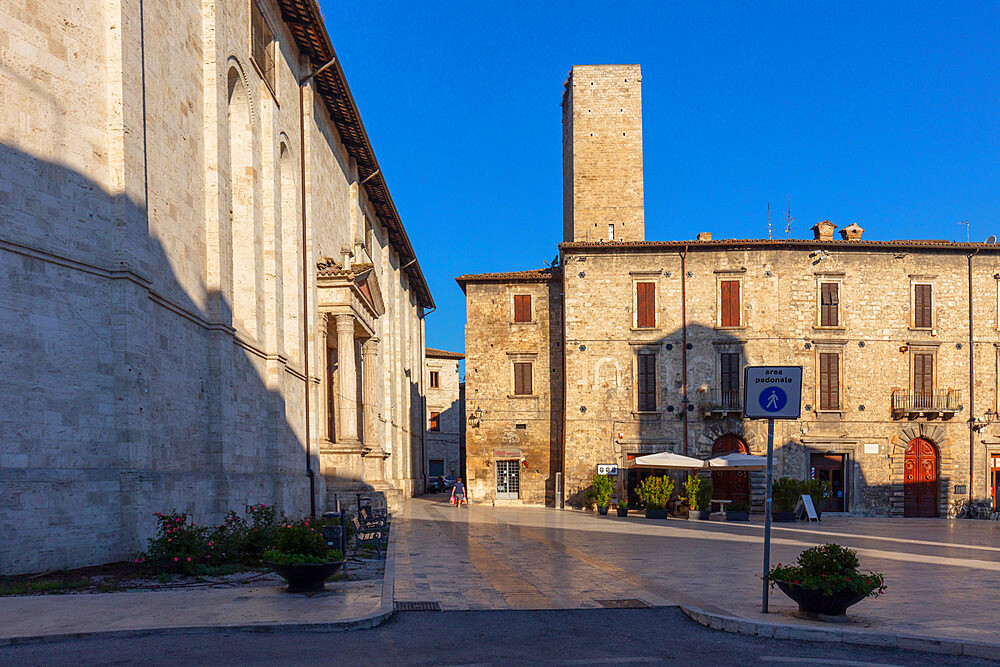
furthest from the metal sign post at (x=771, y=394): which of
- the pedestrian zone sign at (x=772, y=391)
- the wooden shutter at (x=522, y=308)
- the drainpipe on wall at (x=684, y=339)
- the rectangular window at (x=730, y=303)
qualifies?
the wooden shutter at (x=522, y=308)

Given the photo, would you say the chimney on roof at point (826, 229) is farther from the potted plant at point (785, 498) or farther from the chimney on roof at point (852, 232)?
the potted plant at point (785, 498)

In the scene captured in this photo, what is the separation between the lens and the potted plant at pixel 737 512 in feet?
98.7

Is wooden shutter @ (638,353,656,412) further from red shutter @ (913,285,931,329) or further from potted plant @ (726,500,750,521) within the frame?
red shutter @ (913,285,931,329)

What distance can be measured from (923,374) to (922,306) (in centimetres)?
281

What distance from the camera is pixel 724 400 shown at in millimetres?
34500

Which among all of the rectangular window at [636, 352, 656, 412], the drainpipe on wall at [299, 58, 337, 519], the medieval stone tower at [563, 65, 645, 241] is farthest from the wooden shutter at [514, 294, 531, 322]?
the drainpipe on wall at [299, 58, 337, 519]

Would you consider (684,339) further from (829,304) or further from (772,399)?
(772,399)

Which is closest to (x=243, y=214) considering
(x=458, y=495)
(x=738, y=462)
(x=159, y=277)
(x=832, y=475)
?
(x=159, y=277)

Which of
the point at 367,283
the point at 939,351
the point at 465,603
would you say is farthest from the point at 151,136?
the point at 939,351

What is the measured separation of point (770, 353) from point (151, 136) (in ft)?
89.1

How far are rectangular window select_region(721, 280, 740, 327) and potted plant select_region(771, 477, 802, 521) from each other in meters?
7.43

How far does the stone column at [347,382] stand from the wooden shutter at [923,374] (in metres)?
23.0

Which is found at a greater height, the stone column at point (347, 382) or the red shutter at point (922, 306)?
the red shutter at point (922, 306)

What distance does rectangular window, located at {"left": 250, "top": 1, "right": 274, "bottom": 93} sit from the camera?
64.8ft
